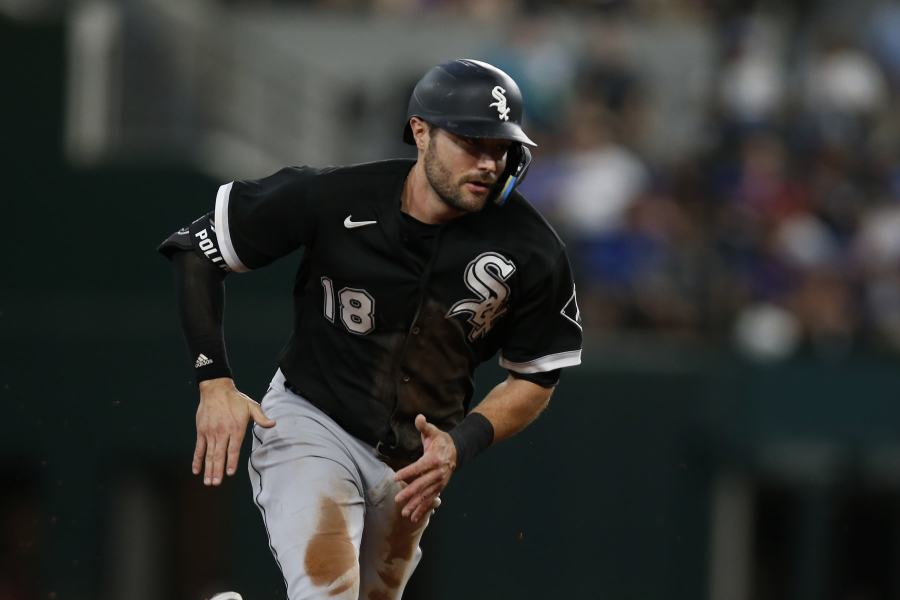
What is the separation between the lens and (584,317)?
41.2ft

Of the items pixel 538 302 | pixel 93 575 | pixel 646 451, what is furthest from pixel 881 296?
pixel 538 302

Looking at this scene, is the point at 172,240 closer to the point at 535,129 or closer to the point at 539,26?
the point at 535,129

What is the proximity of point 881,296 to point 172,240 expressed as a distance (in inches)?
304

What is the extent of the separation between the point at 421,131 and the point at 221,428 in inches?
48.3

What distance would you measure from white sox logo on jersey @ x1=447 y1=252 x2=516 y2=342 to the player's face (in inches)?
8.6

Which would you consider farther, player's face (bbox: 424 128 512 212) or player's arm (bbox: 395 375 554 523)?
player's face (bbox: 424 128 512 212)

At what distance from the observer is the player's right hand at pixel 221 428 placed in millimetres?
5818

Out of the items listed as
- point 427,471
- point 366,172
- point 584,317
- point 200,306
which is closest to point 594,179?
point 584,317

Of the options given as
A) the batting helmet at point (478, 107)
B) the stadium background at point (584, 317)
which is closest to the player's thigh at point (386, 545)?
the batting helmet at point (478, 107)

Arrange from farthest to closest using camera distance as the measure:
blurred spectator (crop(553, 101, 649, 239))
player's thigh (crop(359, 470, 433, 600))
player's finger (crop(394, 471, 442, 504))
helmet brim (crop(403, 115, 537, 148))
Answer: blurred spectator (crop(553, 101, 649, 239)), player's thigh (crop(359, 470, 433, 600)), helmet brim (crop(403, 115, 537, 148)), player's finger (crop(394, 471, 442, 504))

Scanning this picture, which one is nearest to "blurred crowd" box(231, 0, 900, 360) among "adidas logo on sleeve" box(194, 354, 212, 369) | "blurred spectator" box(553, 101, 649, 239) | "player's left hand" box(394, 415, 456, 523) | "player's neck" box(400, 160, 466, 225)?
"blurred spectator" box(553, 101, 649, 239)

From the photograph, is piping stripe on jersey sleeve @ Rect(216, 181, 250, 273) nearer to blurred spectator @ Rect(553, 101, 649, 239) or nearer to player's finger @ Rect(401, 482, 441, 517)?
player's finger @ Rect(401, 482, 441, 517)

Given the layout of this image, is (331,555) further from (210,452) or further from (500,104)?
(500,104)

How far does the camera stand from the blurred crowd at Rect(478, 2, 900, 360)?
41.3ft
